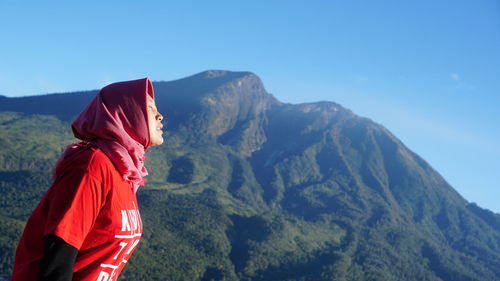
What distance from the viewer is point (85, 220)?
107 inches

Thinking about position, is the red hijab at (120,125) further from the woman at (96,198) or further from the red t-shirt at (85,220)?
the red t-shirt at (85,220)

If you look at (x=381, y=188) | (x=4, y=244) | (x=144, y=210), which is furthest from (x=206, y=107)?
(x=4, y=244)

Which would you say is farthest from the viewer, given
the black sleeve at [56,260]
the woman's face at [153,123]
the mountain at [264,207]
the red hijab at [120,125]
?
the mountain at [264,207]

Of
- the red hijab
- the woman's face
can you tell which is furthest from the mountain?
the red hijab

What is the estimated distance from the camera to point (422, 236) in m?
142

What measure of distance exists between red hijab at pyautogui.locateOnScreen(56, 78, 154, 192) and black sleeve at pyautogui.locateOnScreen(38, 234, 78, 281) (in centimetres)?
60

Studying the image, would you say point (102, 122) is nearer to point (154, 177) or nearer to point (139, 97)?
point (139, 97)

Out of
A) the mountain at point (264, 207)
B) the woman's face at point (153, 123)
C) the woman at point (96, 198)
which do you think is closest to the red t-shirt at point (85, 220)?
the woman at point (96, 198)

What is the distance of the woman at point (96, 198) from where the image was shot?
8.61 ft

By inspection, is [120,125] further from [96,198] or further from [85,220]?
[85,220]

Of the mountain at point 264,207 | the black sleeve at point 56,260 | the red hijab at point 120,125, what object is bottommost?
the mountain at point 264,207

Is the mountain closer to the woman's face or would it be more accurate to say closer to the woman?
the woman's face

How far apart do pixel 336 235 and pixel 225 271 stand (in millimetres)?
46031

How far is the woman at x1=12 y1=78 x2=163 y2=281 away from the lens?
2.62m
